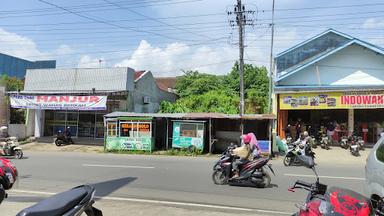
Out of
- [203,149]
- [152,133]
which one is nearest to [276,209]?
[203,149]

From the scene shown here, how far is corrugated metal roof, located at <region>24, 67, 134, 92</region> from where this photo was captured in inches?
1087

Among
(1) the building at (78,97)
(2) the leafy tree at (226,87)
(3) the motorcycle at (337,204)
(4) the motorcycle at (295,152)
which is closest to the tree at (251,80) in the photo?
(2) the leafy tree at (226,87)

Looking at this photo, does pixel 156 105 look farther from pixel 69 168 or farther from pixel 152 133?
pixel 69 168

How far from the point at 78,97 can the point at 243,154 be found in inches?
708

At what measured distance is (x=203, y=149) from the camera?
76.8 ft

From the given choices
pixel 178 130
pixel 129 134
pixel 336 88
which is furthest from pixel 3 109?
pixel 336 88

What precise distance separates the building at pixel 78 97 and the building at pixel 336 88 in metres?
9.87

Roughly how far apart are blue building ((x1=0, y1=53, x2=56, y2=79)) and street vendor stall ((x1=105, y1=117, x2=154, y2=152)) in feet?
91.9

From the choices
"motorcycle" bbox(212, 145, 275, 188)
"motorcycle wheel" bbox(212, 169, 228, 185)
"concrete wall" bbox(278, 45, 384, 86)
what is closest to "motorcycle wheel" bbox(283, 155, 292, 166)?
"motorcycle" bbox(212, 145, 275, 188)

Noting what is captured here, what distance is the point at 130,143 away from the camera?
80.1 ft

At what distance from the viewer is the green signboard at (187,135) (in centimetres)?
2311

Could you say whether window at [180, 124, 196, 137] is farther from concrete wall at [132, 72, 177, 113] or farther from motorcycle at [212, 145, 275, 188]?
motorcycle at [212, 145, 275, 188]

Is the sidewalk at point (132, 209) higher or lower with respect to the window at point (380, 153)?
lower

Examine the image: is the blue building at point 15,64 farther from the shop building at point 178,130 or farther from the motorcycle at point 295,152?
the motorcycle at point 295,152
